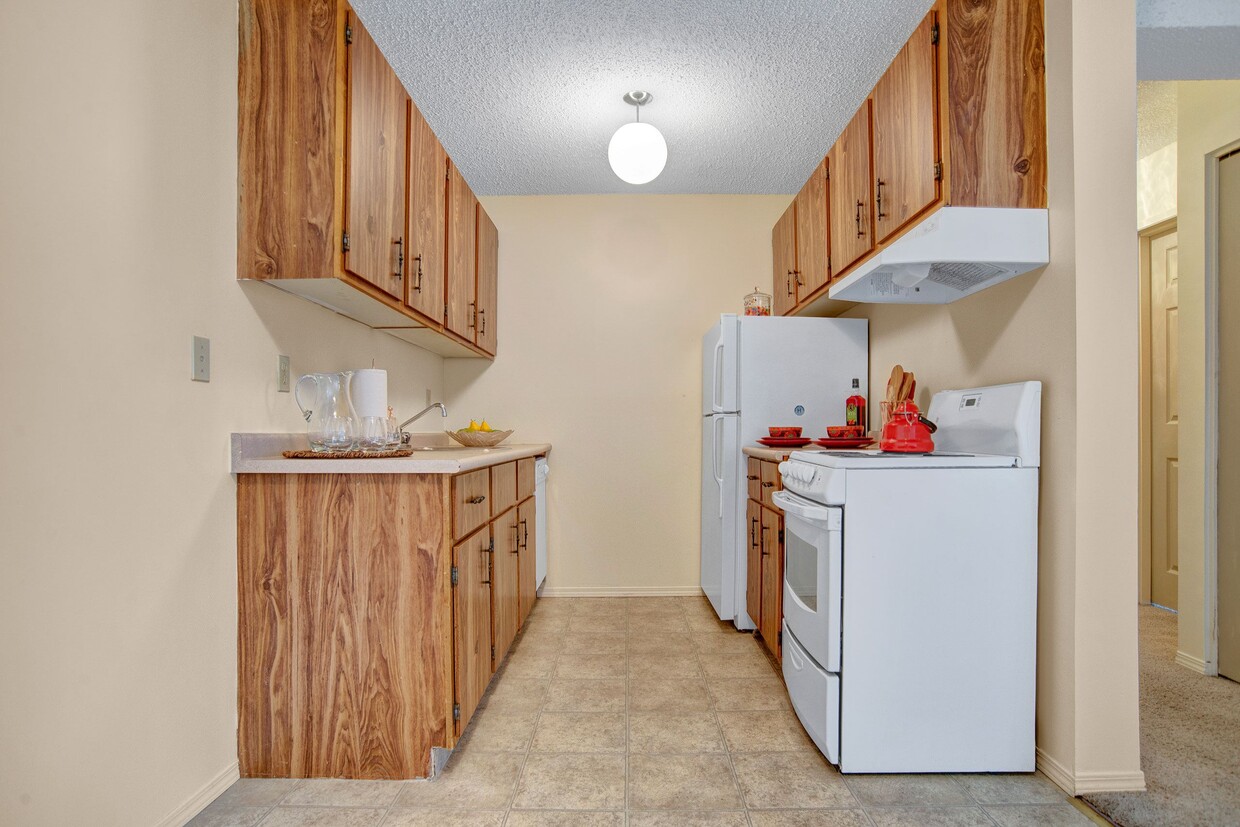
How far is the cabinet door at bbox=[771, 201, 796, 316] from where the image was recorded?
3457mm

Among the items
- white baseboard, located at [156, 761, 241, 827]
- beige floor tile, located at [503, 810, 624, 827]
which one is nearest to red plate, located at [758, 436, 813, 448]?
beige floor tile, located at [503, 810, 624, 827]

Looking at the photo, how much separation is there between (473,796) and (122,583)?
101 centimetres

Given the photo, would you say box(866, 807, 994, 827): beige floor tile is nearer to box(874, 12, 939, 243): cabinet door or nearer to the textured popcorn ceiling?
box(874, 12, 939, 243): cabinet door

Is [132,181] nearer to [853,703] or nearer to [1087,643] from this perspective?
[853,703]

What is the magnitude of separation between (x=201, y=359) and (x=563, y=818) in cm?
149

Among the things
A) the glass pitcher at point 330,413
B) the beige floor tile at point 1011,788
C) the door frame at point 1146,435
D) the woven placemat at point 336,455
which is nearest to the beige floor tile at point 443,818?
the woven placemat at point 336,455

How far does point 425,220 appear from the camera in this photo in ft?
8.32

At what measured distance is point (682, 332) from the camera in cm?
402

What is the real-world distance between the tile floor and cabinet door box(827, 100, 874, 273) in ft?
5.76

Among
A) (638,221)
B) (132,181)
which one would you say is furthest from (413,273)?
(638,221)

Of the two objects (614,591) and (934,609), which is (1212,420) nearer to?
(934,609)

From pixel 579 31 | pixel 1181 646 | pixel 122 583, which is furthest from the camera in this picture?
pixel 1181 646

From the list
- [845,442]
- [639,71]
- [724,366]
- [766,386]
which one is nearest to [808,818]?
[845,442]

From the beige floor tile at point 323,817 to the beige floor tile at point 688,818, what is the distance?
25.6 inches
